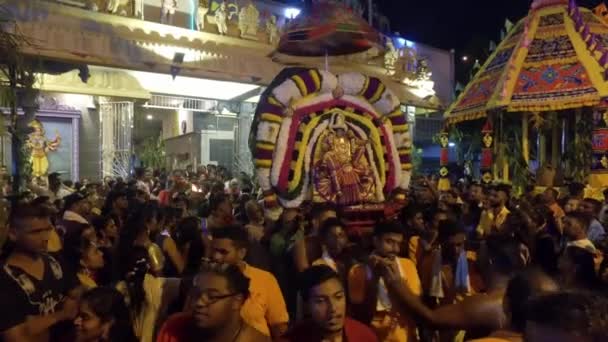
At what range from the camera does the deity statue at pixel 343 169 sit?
845 cm

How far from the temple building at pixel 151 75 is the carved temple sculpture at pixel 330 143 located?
8.78ft

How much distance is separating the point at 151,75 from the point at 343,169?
29.8 ft

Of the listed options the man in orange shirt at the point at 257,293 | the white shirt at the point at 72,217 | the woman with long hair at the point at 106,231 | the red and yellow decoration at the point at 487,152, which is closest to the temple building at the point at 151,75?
the red and yellow decoration at the point at 487,152

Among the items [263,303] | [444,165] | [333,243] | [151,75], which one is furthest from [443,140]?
[263,303]

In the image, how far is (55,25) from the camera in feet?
41.0

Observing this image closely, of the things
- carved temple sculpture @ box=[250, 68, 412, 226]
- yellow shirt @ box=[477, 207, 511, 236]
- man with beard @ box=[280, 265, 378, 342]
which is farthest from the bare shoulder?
yellow shirt @ box=[477, 207, 511, 236]

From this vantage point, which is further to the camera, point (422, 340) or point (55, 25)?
point (55, 25)

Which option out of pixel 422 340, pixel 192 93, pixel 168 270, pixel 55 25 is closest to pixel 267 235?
pixel 168 270

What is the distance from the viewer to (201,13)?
55.1ft

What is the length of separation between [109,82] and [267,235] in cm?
1019

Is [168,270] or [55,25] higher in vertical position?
[55,25]

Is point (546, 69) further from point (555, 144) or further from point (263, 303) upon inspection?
point (263, 303)

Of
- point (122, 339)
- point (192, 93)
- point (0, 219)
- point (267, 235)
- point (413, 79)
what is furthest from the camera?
point (413, 79)

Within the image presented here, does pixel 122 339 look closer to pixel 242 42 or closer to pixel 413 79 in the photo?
pixel 242 42
